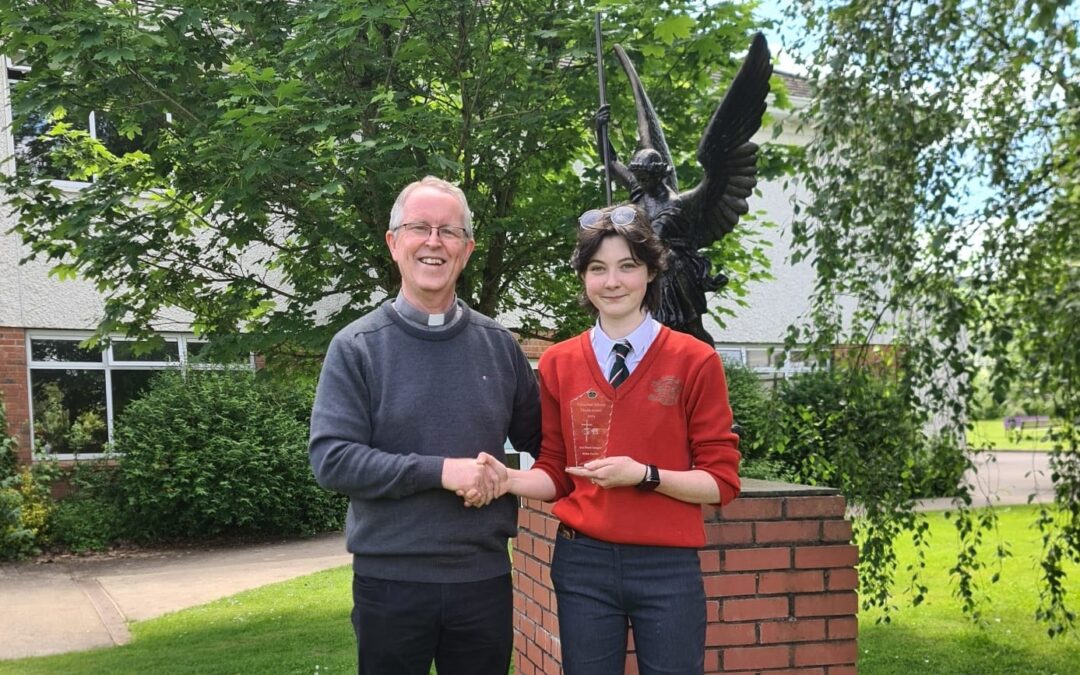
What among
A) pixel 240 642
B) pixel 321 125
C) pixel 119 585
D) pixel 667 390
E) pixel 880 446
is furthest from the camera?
pixel 119 585

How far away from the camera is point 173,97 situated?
578cm

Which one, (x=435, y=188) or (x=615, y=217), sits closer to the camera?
(x=615, y=217)

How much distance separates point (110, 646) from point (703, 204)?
5315 millimetres

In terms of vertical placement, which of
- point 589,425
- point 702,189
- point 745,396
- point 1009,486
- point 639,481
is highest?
point 702,189

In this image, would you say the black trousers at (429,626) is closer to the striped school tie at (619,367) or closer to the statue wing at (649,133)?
the striped school tie at (619,367)

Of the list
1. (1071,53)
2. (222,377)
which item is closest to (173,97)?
(1071,53)

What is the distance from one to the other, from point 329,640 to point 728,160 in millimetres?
4364

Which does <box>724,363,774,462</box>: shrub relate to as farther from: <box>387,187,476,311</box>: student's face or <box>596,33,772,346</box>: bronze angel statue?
<box>387,187,476,311</box>: student's face

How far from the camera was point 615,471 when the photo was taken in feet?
6.82

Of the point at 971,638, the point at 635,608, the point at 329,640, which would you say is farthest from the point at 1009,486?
the point at 635,608

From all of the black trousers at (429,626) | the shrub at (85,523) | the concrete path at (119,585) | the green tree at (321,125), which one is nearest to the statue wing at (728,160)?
the green tree at (321,125)

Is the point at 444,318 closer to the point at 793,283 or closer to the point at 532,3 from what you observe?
the point at 532,3

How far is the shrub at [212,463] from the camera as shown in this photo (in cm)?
1117

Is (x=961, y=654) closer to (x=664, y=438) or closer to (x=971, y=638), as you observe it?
(x=971, y=638)
